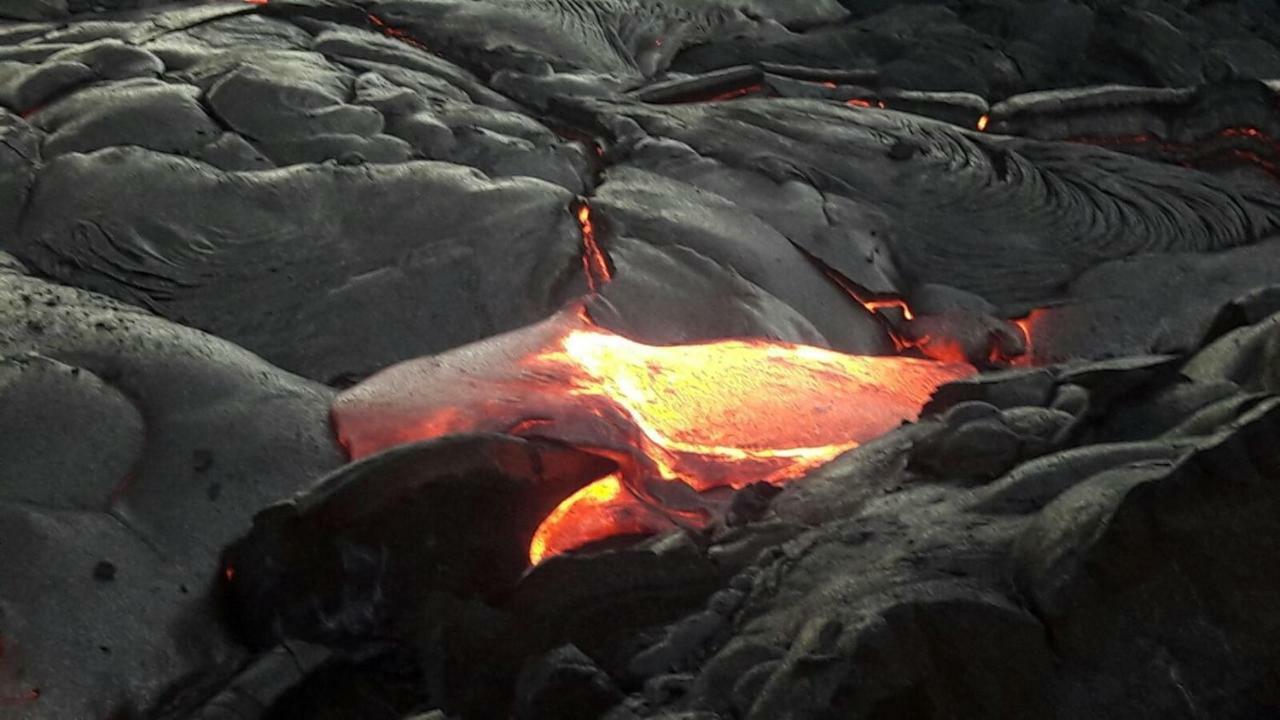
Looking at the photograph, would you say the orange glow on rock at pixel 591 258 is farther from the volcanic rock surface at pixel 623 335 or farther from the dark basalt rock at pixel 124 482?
the dark basalt rock at pixel 124 482

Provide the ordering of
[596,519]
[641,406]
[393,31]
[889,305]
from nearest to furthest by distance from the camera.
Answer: [596,519], [641,406], [889,305], [393,31]

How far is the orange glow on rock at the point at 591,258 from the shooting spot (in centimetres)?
349

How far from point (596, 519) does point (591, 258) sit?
36.1 inches

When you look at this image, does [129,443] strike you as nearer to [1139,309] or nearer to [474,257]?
[474,257]

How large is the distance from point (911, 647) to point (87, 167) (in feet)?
8.41

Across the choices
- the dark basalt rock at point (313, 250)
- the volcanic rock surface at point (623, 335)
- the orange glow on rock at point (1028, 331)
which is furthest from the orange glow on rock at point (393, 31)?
the orange glow on rock at point (1028, 331)

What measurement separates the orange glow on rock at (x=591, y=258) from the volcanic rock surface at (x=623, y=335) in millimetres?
11

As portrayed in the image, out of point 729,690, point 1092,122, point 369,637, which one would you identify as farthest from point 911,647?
point 1092,122

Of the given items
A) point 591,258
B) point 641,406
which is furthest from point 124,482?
point 591,258

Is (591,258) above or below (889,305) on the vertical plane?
above

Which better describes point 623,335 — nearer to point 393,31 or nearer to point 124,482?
point 124,482

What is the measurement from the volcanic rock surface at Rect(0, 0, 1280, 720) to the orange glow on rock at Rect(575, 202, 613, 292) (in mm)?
11

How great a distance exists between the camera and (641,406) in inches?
126

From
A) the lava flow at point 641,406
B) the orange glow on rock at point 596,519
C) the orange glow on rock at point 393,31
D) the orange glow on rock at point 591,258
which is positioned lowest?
the orange glow on rock at point 596,519
